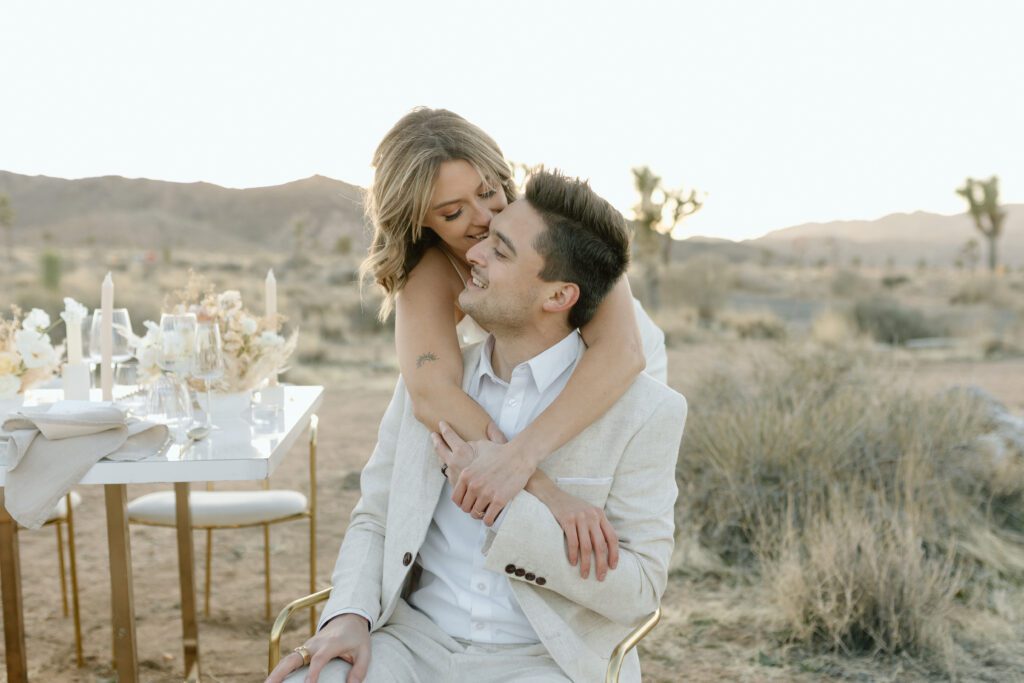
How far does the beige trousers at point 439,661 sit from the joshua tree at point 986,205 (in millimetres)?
35284

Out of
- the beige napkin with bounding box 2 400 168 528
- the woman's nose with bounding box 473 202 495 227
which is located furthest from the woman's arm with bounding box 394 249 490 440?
the beige napkin with bounding box 2 400 168 528

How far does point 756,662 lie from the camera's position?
3.90 meters

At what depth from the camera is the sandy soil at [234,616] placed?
12.5 feet

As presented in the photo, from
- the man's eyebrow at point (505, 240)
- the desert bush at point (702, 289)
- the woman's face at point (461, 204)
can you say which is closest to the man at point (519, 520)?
the man's eyebrow at point (505, 240)

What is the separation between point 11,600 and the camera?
318 cm

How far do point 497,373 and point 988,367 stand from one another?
12498mm

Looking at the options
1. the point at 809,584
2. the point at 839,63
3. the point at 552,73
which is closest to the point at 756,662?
the point at 809,584

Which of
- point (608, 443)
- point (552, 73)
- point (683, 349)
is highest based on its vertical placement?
point (552, 73)

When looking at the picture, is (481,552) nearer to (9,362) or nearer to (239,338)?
(239,338)

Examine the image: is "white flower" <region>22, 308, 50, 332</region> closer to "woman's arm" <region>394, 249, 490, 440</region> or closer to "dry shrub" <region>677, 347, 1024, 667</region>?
"woman's arm" <region>394, 249, 490, 440</region>

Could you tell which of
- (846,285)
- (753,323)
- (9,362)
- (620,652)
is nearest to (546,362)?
(620,652)

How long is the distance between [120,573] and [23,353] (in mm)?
938

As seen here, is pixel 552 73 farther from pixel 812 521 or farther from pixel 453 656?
pixel 453 656

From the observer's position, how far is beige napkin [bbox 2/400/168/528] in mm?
2475
